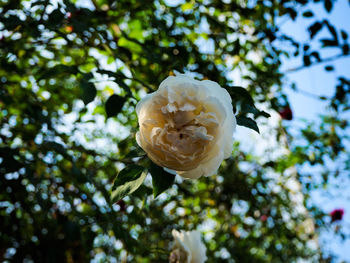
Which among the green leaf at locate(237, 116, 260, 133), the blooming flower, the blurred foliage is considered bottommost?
the blooming flower

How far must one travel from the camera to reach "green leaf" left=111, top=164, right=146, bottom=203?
28.4 inches

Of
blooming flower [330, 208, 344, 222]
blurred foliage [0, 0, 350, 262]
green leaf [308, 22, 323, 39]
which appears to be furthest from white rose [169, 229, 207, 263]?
blooming flower [330, 208, 344, 222]

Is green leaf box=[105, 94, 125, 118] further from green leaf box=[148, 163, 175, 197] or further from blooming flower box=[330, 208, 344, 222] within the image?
blooming flower box=[330, 208, 344, 222]

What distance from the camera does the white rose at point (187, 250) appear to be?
1.19 meters

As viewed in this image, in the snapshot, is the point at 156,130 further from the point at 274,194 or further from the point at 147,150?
the point at 274,194

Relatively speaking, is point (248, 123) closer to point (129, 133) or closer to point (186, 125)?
point (186, 125)

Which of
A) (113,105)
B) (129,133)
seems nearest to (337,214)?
(129,133)

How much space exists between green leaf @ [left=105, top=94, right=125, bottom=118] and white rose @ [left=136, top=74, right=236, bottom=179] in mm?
333

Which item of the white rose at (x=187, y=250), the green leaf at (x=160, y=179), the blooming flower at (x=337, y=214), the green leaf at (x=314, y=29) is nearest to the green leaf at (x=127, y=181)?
the green leaf at (x=160, y=179)

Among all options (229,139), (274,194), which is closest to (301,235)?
(274,194)

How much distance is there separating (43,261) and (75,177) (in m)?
1.02

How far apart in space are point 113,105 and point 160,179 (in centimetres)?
39

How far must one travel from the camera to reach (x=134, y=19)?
6.73 feet

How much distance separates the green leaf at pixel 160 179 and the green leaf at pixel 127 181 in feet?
0.08
